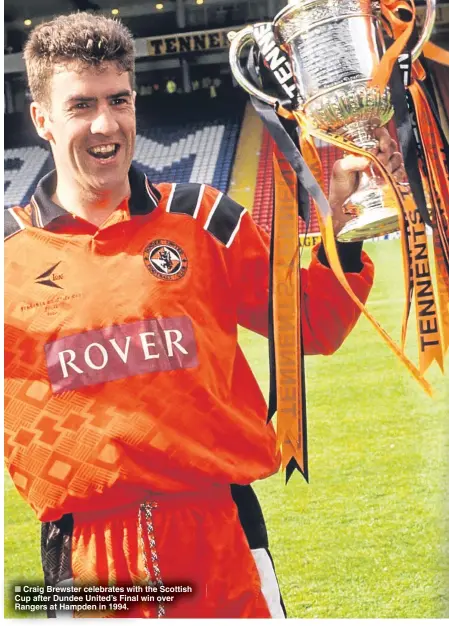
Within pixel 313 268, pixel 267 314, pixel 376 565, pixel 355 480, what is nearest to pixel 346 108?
pixel 313 268

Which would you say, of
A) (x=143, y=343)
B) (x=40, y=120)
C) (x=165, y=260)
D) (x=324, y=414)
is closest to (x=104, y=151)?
(x=40, y=120)

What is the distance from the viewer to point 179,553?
1816 millimetres

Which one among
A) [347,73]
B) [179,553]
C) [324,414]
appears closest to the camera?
[347,73]

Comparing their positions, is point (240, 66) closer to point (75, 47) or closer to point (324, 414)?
point (75, 47)

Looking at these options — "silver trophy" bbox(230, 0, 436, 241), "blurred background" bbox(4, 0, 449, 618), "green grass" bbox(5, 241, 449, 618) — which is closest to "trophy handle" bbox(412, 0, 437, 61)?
"silver trophy" bbox(230, 0, 436, 241)

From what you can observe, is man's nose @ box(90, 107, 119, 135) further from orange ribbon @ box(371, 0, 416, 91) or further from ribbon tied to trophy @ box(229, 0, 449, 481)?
orange ribbon @ box(371, 0, 416, 91)

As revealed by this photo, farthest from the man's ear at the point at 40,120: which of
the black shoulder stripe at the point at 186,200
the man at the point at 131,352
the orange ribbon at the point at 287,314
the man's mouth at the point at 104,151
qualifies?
the orange ribbon at the point at 287,314

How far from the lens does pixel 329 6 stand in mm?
1648

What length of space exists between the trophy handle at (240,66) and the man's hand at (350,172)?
210 millimetres

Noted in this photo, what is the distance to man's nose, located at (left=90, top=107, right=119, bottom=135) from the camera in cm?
185

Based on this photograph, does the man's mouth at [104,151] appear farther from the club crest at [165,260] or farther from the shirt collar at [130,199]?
the club crest at [165,260]

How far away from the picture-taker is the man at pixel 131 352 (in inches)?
70.9

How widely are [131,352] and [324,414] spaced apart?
472 millimetres

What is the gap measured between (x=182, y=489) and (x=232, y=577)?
227 millimetres
